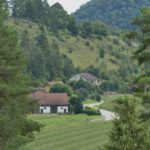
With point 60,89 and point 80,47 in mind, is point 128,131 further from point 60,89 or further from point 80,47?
point 80,47

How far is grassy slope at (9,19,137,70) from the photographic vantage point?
17312cm

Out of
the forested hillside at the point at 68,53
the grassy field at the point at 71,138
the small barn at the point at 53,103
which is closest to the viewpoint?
the grassy field at the point at 71,138

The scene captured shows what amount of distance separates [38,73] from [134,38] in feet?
397

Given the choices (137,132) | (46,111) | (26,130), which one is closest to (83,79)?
(46,111)

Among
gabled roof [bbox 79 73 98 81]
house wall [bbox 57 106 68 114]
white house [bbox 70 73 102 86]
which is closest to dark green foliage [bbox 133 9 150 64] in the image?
house wall [bbox 57 106 68 114]

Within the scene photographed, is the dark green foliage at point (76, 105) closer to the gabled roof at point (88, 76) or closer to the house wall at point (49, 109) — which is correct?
the house wall at point (49, 109)

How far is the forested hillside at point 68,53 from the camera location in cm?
14675

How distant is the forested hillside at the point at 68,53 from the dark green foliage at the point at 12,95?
10808 centimetres

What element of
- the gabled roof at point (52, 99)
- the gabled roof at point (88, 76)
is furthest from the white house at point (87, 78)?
the gabled roof at point (52, 99)

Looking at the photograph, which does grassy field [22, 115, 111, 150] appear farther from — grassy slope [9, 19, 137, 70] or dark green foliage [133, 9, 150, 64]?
grassy slope [9, 19, 137, 70]

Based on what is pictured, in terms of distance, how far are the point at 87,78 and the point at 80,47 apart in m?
29.9

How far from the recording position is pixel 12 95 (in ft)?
76.2

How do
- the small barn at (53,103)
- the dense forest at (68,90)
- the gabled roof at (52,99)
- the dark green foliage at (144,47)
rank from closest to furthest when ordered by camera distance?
the dense forest at (68,90)
the dark green foliage at (144,47)
the small barn at (53,103)
the gabled roof at (52,99)

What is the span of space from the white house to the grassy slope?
12430 mm
